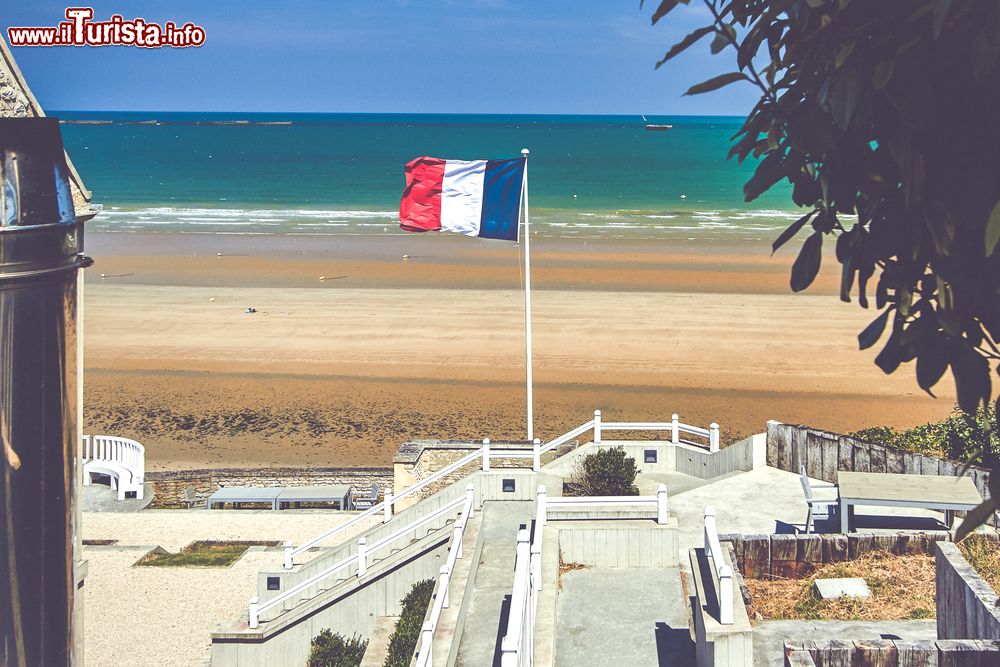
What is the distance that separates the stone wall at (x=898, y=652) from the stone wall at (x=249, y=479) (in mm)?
14572

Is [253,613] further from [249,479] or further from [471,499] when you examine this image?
[249,479]

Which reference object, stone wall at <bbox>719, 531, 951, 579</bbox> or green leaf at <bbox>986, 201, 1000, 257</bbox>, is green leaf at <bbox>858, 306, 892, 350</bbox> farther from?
stone wall at <bbox>719, 531, 951, 579</bbox>

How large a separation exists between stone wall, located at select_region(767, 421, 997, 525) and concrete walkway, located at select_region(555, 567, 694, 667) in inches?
188

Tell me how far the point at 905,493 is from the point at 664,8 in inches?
373

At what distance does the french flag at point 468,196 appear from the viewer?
60.8ft

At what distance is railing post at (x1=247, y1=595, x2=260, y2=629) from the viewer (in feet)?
42.7

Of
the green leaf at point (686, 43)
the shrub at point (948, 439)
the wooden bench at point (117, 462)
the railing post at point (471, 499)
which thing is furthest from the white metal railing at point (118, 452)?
the green leaf at point (686, 43)

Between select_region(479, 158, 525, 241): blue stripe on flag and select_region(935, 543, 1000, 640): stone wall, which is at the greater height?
select_region(479, 158, 525, 241): blue stripe on flag

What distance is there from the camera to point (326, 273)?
4981 centimetres

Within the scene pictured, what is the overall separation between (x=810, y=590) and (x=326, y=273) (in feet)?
139

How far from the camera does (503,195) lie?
18562 mm

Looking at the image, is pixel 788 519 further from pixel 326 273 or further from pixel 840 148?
pixel 326 273

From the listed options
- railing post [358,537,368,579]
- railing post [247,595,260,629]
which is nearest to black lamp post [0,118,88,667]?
railing post [247,595,260,629]

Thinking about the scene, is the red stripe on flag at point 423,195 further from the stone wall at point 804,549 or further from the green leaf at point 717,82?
the green leaf at point 717,82
